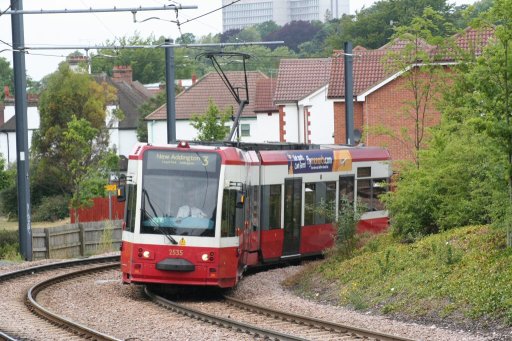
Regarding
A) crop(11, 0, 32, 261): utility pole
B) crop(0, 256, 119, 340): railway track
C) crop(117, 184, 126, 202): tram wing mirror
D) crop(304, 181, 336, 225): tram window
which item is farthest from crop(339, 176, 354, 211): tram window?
crop(11, 0, 32, 261): utility pole

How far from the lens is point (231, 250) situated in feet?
69.2

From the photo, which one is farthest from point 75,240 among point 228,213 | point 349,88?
point 228,213

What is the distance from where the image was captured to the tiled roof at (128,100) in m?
97.2

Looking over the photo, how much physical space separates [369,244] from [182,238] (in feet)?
18.5

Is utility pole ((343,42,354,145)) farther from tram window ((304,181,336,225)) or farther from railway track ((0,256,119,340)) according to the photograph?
railway track ((0,256,119,340))

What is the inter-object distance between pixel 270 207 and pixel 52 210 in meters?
44.6

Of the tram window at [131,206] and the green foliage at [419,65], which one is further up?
the green foliage at [419,65]

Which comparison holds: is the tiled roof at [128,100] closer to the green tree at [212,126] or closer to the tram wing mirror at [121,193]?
the green tree at [212,126]

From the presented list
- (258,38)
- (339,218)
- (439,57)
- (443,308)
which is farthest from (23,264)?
(258,38)

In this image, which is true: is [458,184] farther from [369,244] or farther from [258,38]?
[258,38]

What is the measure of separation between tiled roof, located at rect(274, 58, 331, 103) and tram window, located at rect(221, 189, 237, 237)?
47653mm

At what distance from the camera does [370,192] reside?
30188mm

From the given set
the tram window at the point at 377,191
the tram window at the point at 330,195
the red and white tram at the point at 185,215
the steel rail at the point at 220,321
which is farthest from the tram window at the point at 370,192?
the steel rail at the point at 220,321

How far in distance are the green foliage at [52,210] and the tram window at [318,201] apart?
137 ft
